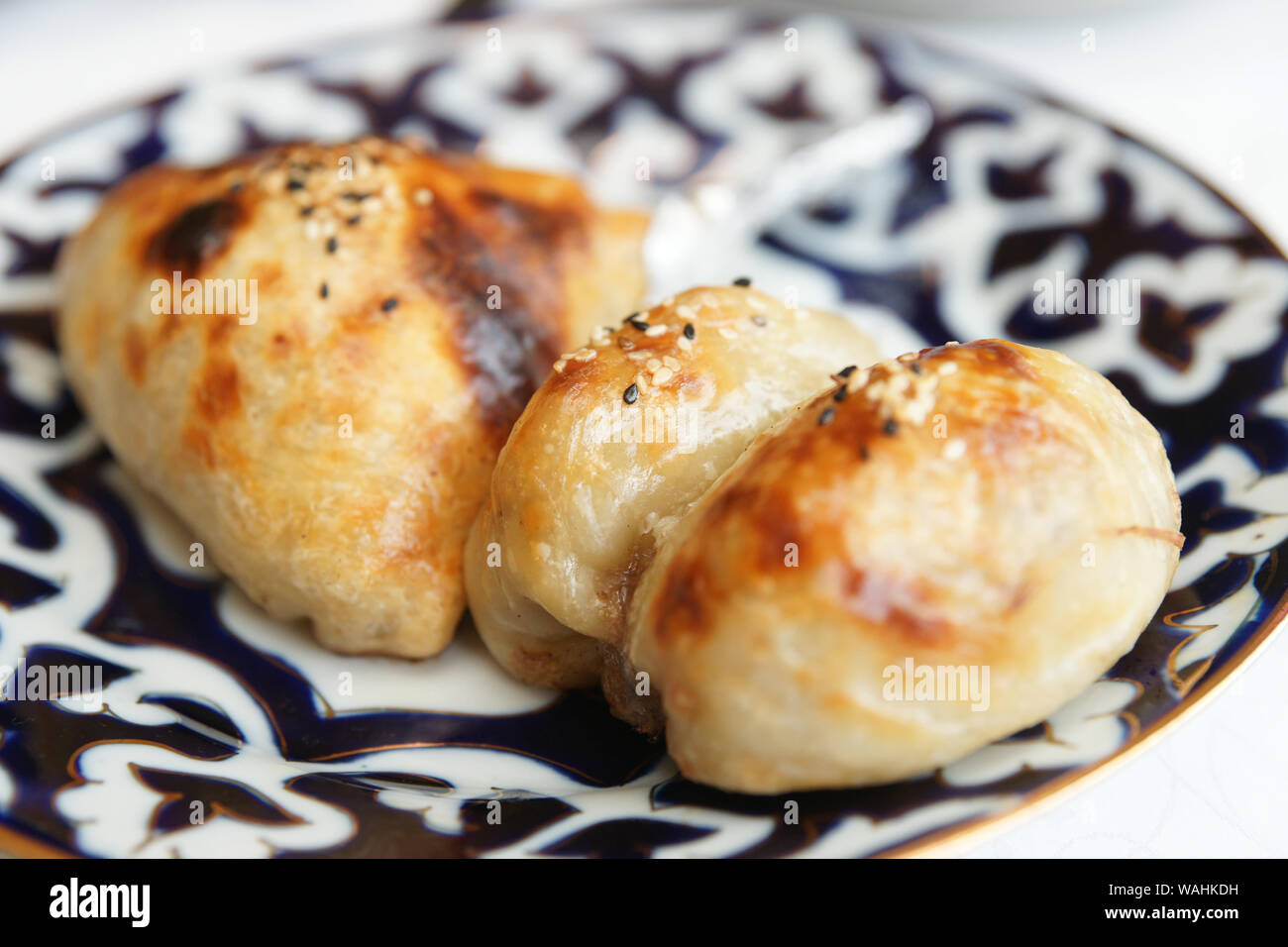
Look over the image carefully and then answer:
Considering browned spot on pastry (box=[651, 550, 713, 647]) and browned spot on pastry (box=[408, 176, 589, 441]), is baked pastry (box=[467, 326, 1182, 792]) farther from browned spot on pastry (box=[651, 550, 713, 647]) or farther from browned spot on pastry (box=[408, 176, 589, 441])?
browned spot on pastry (box=[408, 176, 589, 441])

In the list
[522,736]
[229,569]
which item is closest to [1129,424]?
[522,736]

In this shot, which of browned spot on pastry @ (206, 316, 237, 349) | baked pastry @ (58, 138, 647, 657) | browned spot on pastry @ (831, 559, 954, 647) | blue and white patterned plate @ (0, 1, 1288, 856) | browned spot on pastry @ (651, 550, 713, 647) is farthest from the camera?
browned spot on pastry @ (206, 316, 237, 349)

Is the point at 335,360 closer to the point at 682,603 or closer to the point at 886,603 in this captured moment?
the point at 682,603

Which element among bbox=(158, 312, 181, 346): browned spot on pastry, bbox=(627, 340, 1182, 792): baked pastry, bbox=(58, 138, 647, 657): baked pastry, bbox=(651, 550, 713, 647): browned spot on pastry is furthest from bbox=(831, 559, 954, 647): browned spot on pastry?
bbox=(158, 312, 181, 346): browned spot on pastry

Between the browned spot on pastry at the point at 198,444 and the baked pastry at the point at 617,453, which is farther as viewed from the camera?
the browned spot on pastry at the point at 198,444

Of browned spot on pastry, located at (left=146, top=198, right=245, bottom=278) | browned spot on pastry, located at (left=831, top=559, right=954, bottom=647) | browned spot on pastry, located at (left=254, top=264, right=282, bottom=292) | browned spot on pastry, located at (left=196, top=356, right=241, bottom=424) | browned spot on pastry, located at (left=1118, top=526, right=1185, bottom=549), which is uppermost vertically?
browned spot on pastry, located at (left=146, top=198, right=245, bottom=278)

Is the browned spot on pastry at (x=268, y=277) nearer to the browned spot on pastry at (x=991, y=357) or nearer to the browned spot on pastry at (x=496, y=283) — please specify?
the browned spot on pastry at (x=496, y=283)

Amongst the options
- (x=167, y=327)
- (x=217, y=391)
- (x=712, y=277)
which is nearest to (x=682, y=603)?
(x=217, y=391)

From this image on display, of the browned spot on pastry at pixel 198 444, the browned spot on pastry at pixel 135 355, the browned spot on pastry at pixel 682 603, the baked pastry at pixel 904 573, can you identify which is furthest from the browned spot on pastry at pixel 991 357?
the browned spot on pastry at pixel 135 355
